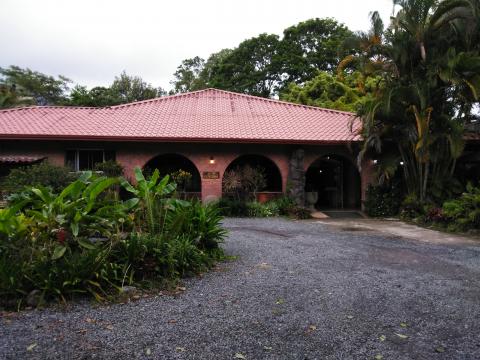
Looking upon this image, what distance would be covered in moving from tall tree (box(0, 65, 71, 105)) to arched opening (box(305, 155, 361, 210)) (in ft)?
72.6

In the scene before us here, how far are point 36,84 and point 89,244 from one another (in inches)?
1214

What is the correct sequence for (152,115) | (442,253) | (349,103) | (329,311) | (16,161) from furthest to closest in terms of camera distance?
(349,103) < (152,115) < (16,161) < (442,253) < (329,311)

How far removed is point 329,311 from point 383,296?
923mm

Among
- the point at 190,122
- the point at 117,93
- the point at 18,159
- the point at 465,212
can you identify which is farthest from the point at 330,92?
the point at 18,159

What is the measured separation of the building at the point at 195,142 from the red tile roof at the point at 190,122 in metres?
0.04

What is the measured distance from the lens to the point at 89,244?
4926mm

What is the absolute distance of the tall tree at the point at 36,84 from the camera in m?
30.6

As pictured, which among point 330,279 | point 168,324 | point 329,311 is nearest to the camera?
point 168,324

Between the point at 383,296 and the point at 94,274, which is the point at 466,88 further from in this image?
the point at 94,274

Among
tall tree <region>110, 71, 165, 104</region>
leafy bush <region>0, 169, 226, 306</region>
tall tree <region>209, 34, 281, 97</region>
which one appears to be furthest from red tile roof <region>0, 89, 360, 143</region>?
tall tree <region>110, 71, 165, 104</region>

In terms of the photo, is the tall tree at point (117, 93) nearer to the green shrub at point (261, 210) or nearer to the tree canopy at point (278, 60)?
the tree canopy at point (278, 60)

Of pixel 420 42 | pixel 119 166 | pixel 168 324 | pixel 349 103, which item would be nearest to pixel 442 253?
pixel 168 324

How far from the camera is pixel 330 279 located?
18.4 ft

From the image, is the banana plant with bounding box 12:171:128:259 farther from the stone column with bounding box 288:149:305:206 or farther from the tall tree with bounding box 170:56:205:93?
the tall tree with bounding box 170:56:205:93
